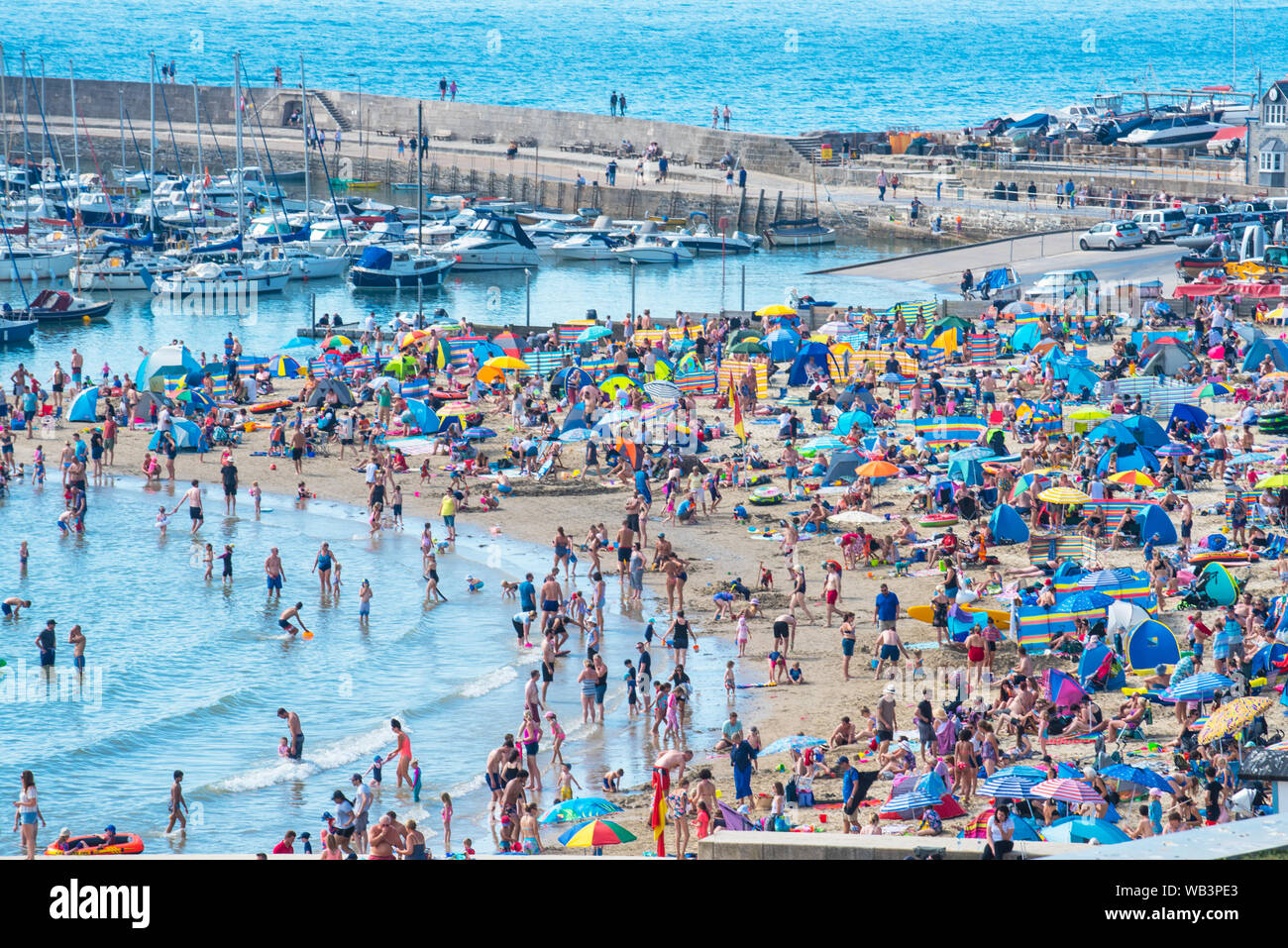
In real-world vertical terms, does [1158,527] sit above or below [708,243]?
below

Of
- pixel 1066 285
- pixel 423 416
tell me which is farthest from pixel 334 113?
pixel 423 416

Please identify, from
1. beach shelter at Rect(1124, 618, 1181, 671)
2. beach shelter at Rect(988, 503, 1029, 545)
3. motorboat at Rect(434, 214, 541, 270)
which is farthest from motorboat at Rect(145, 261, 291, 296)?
beach shelter at Rect(1124, 618, 1181, 671)

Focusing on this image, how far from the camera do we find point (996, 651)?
24.1 metres

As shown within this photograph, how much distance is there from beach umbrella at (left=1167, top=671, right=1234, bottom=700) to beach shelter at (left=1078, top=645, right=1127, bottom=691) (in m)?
1.61

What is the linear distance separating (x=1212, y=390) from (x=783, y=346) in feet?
35.3

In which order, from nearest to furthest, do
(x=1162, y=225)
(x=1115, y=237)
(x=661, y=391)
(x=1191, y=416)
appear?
(x=1191, y=416), (x=661, y=391), (x=1115, y=237), (x=1162, y=225)

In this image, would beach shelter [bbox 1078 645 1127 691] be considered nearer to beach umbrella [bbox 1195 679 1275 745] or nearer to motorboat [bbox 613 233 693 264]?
beach umbrella [bbox 1195 679 1275 745]

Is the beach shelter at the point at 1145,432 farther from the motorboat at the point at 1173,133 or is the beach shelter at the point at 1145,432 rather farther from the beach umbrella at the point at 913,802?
the motorboat at the point at 1173,133

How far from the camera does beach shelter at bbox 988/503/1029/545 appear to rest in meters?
28.2

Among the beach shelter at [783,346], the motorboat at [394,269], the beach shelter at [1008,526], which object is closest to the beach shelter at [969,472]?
the beach shelter at [1008,526]

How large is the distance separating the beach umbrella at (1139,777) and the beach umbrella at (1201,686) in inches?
104

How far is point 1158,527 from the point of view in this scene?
27469 millimetres

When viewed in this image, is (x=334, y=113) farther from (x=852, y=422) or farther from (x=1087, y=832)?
(x=1087, y=832)
